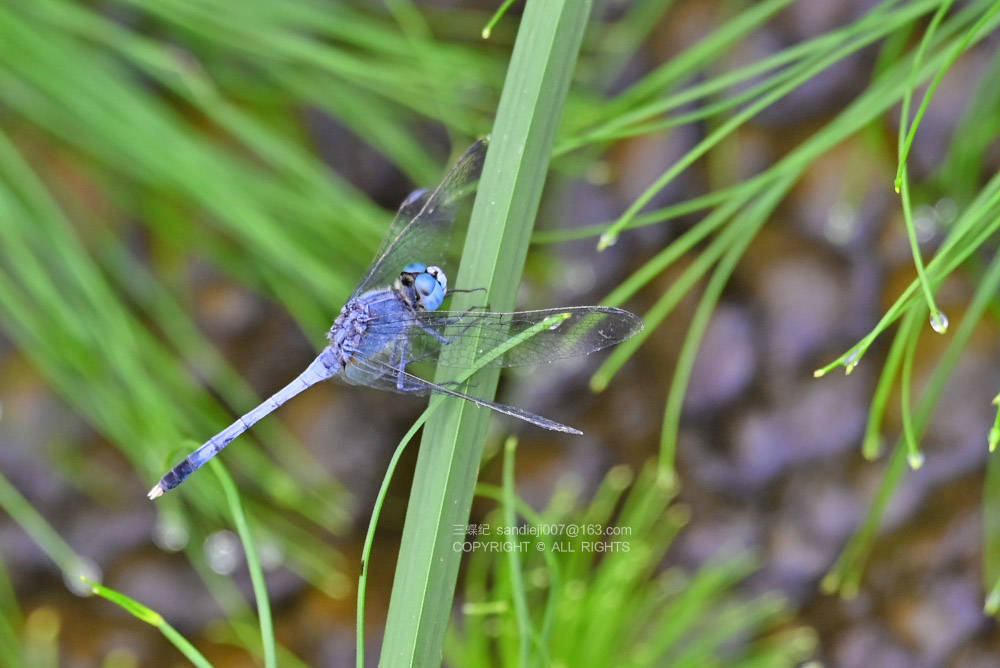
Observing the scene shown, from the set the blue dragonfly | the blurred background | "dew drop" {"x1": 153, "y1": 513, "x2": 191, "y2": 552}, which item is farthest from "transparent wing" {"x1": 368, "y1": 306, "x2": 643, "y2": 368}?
"dew drop" {"x1": 153, "y1": 513, "x2": 191, "y2": 552}

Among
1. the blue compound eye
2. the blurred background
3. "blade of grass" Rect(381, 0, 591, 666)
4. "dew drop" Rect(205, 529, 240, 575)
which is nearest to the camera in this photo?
"blade of grass" Rect(381, 0, 591, 666)

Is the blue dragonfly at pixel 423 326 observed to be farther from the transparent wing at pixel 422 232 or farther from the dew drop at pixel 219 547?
the dew drop at pixel 219 547

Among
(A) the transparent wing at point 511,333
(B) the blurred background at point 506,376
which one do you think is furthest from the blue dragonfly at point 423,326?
(B) the blurred background at point 506,376

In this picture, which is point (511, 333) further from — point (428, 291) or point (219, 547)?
point (219, 547)

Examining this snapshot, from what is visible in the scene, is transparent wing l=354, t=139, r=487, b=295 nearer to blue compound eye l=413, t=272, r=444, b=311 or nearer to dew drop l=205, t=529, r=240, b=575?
blue compound eye l=413, t=272, r=444, b=311

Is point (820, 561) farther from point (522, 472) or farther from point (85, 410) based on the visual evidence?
point (85, 410)
